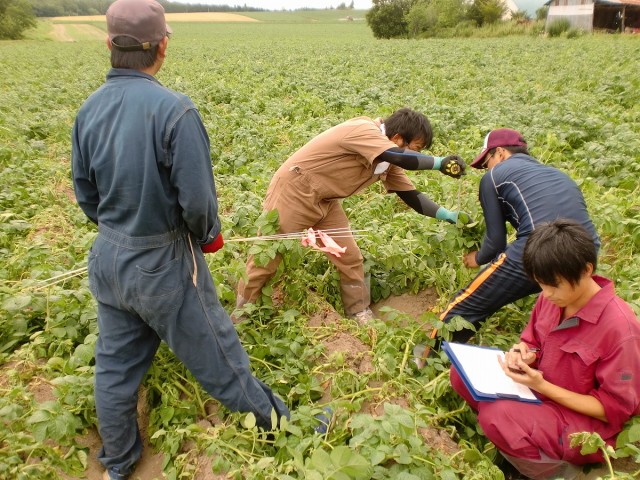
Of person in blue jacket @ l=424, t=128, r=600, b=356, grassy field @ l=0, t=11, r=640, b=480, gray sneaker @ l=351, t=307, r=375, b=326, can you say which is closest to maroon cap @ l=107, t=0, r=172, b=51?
grassy field @ l=0, t=11, r=640, b=480

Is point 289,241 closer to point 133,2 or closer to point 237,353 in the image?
point 237,353

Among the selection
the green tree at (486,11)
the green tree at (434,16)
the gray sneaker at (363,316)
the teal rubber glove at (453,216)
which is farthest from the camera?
the green tree at (434,16)

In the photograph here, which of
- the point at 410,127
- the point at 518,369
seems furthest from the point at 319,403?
the point at 410,127

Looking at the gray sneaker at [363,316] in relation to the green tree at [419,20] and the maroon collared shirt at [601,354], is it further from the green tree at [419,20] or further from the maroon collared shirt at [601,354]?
the green tree at [419,20]

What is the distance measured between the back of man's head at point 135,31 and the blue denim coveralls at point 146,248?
62 millimetres

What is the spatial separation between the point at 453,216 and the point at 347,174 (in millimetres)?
778

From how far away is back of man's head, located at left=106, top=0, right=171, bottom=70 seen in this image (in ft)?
5.62

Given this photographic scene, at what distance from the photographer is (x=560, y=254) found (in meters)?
1.93

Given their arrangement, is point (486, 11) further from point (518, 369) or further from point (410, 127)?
point (518, 369)

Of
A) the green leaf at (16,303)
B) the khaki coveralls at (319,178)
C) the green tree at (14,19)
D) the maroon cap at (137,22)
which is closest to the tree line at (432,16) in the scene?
the green tree at (14,19)

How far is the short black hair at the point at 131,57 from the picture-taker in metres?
1.76

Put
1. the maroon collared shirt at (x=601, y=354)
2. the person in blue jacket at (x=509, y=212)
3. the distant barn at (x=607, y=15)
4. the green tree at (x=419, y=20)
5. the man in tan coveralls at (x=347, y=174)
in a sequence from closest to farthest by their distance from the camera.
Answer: the maroon collared shirt at (x=601, y=354), the person in blue jacket at (x=509, y=212), the man in tan coveralls at (x=347, y=174), the distant barn at (x=607, y=15), the green tree at (x=419, y=20)

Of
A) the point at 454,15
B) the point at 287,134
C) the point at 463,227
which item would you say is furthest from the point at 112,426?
the point at 454,15

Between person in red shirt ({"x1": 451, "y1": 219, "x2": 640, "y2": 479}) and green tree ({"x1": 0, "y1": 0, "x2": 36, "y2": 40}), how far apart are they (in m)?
54.6
